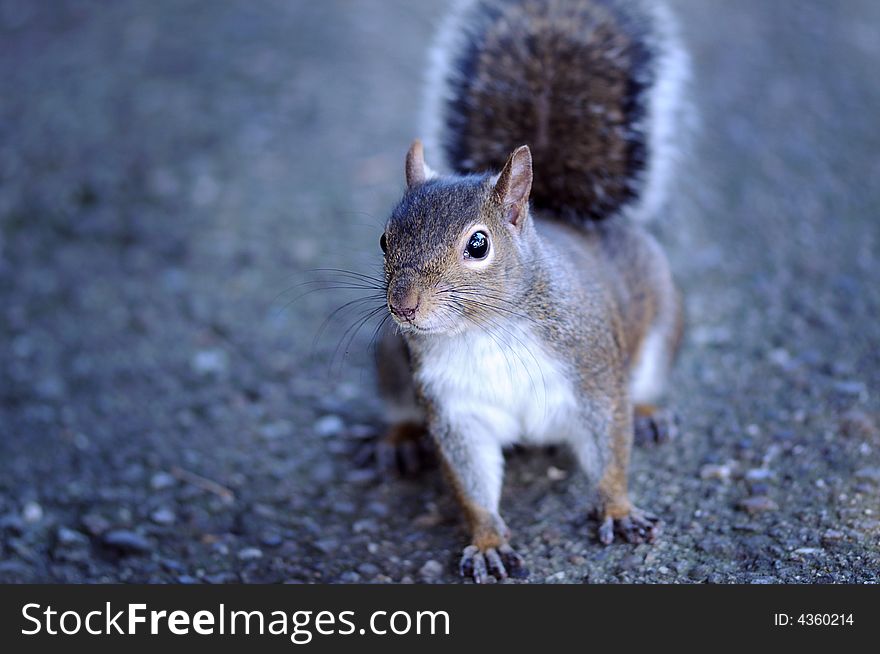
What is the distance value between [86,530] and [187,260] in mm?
1409

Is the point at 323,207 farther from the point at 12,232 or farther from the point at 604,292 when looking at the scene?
the point at 604,292

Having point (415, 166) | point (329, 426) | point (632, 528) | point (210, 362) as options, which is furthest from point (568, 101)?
point (210, 362)

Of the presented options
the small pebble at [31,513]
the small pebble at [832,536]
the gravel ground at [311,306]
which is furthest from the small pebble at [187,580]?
the small pebble at [832,536]

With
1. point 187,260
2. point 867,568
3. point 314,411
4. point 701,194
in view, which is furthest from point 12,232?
point 867,568

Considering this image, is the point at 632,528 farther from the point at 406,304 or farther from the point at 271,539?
the point at 271,539

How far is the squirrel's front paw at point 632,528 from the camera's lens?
242 centimetres

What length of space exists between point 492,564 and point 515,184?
2.96ft

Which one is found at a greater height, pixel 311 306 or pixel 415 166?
pixel 311 306

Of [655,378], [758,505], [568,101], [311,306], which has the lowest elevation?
[758,505]

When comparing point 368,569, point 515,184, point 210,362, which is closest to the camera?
point 515,184

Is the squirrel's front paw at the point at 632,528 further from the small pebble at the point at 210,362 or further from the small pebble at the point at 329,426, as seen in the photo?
the small pebble at the point at 210,362

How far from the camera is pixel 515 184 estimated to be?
2.19 m

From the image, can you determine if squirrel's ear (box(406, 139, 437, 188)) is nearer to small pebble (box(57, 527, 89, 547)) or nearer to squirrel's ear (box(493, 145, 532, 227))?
squirrel's ear (box(493, 145, 532, 227))

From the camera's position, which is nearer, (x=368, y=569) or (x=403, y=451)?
(x=368, y=569)
